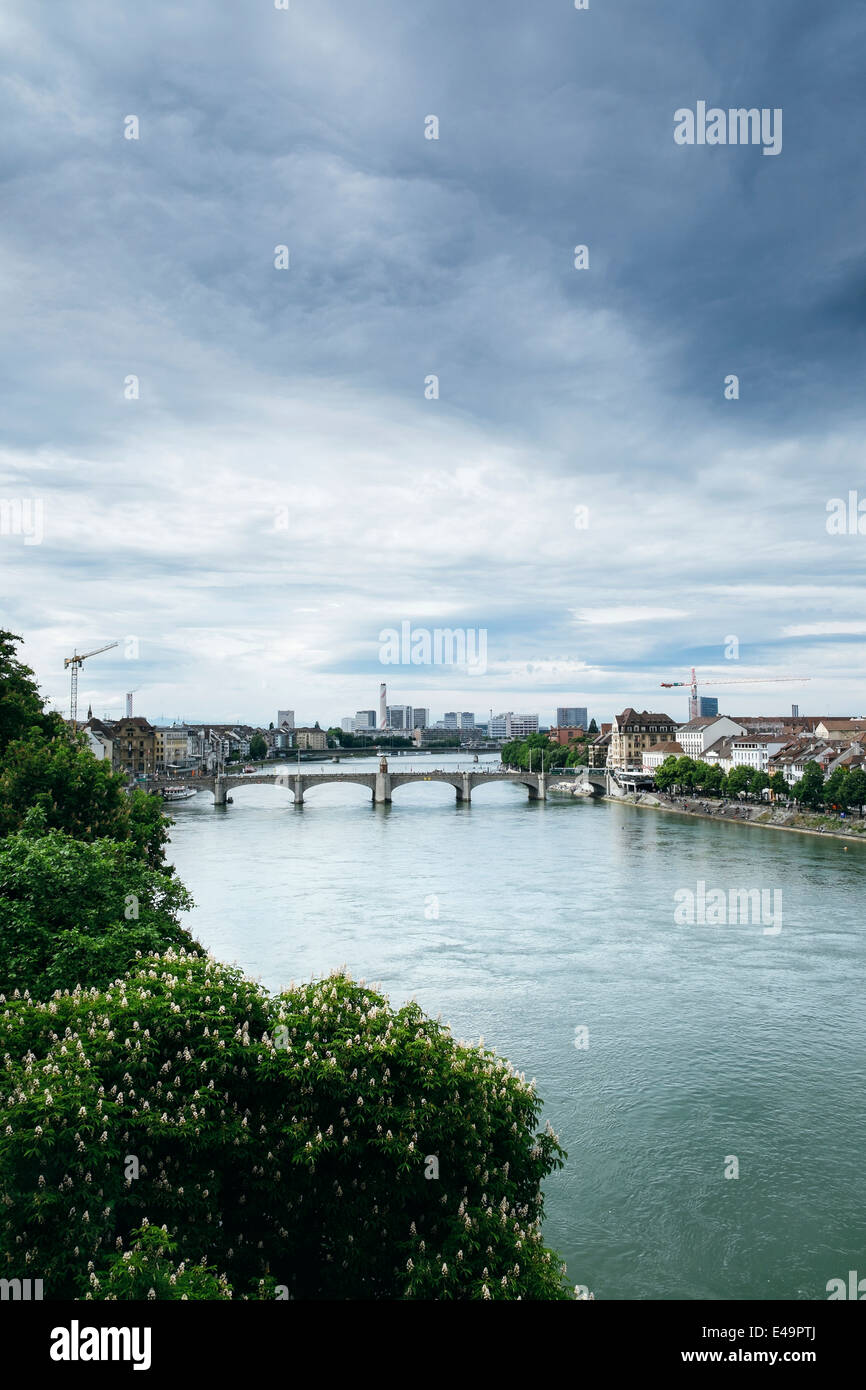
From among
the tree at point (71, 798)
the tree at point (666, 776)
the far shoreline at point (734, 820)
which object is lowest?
the far shoreline at point (734, 820)

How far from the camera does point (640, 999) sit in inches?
797

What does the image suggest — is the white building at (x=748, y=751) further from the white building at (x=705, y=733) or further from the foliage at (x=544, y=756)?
the foliage at (x=544, y=756)

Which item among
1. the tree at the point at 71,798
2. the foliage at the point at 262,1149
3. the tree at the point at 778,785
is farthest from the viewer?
the tree at the point at 778,785

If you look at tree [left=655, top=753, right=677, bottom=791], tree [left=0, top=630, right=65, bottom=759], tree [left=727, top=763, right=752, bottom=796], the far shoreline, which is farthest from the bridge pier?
tree [left=0, top=630, right=65, bottom=759]

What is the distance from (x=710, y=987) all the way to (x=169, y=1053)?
663 inches

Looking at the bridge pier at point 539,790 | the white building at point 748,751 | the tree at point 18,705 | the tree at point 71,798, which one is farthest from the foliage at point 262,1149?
the white building at point 748,751

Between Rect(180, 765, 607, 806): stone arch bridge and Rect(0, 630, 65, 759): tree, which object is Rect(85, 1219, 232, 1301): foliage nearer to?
Rect(0, 630, 65, 759): tree

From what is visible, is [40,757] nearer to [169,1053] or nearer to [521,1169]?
[169,1053]

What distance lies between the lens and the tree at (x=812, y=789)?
182ft

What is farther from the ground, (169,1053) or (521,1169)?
(169,1053)

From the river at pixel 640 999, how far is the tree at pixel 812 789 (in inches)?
353
